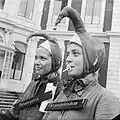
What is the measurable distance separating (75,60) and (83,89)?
7.2 inches

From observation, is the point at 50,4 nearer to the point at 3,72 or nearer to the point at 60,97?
the point at 3,72

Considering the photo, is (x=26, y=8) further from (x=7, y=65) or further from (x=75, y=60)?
(x=75, y=60)

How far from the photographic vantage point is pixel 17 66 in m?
9.86

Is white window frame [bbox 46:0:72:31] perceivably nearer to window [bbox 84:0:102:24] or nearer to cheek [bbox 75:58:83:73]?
window [bbox 84:0:102:24]

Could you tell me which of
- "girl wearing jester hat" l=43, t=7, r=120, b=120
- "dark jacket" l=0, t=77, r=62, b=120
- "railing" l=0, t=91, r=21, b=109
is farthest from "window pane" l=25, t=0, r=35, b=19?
"girl wearing jester hat" l=43, t=7, r=120, b=120

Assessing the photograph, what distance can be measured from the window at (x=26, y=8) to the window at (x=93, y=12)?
11.1 feet

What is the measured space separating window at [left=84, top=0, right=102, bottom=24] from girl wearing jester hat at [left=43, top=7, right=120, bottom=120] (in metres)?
9.25

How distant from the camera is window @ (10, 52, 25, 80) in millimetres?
9616

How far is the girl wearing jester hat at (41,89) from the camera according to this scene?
150 cm

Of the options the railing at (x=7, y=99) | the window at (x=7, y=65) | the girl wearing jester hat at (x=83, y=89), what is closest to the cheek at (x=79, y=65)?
the girl wearing jester hat at (x=83, y=89)

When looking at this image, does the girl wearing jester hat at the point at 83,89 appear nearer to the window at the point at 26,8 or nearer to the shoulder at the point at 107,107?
the shoulder at the point at 107,107

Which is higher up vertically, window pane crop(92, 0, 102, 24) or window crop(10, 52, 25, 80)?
window pane crop(92, 0, 102, 24)

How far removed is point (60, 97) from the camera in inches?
44.6

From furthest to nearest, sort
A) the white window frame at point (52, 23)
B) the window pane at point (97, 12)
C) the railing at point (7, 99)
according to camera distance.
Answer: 1. the white window frame at point (52, 23)
2. the window pane at point (97, 12)
3. the railing at point (7, 99)
